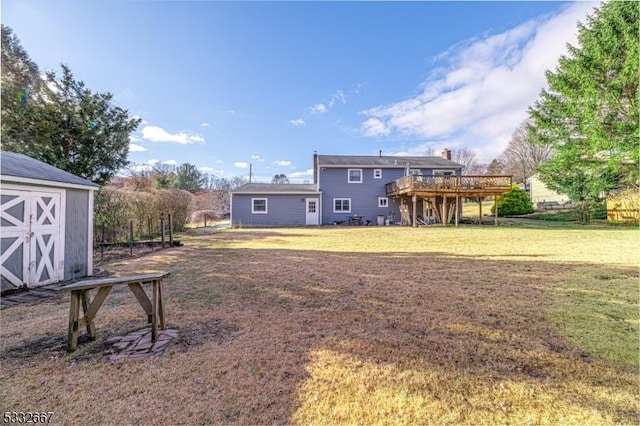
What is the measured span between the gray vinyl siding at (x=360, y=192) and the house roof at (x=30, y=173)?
1575 centimetres

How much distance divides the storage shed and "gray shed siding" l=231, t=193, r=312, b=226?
13.7 m

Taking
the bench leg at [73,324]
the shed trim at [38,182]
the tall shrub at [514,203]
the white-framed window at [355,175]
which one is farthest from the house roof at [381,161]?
the bench leg at [73,324]

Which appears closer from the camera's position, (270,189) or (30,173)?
(30,173)

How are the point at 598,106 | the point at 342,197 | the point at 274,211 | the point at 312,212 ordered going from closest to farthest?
the point at 598,106 → the point at 274,211 → the point at 312,212 → the point at 342,197

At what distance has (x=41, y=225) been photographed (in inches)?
208

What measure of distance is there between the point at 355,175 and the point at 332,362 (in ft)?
63.3

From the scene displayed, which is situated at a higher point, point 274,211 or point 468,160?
point 468,160

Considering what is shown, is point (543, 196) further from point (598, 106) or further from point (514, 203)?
point (598, 106)

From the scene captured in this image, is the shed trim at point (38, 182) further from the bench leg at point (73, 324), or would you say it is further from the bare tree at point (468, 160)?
the bare tree at point (468, 160)

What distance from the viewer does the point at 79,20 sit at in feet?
26.6

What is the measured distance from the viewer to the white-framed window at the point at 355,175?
830 inches

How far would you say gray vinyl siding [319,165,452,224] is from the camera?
21.0m

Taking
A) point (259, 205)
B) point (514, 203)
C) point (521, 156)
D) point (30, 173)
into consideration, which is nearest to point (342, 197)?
point (259, 205)

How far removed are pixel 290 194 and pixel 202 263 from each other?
44.2 ft
